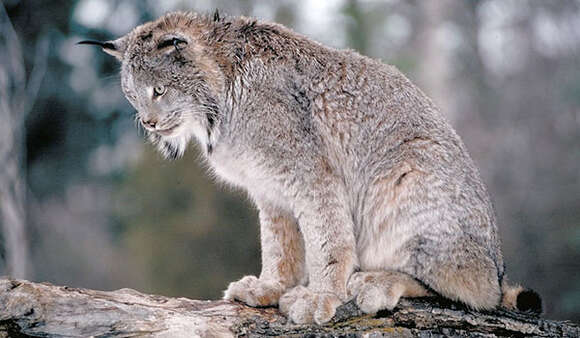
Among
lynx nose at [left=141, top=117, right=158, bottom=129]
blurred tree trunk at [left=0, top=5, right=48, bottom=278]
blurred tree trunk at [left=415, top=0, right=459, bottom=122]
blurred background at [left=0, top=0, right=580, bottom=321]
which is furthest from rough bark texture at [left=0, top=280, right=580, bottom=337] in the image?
blurred tree trunk at [left=415, top=0, right=459, bottom=122]

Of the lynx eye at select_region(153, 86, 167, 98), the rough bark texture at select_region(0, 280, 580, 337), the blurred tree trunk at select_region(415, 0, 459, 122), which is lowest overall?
the rough bark texture at select_region(0, 280, 580, 337)

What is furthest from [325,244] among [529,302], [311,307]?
[529,302]

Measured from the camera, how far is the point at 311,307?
4.25 metres

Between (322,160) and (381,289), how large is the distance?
38.5 inches

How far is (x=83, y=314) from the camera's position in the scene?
376 centimetres

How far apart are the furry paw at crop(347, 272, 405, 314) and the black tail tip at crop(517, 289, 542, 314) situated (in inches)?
34.0

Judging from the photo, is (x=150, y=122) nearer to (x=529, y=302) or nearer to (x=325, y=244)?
(x=325, y=244)

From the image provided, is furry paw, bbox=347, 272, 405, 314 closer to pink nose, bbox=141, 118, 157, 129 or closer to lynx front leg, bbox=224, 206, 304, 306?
lynx front leg, bbox=224, 206, 304, 306

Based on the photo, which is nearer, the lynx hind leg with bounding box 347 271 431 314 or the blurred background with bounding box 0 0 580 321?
the lynx hind leg with bounding box 347 271 431 314

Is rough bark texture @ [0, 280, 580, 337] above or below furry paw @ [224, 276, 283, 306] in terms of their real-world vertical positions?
below

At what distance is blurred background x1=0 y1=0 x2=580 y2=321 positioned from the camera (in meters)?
11.1

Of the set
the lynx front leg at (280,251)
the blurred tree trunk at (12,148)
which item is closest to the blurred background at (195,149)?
the blurred tree trunk at (12,148)

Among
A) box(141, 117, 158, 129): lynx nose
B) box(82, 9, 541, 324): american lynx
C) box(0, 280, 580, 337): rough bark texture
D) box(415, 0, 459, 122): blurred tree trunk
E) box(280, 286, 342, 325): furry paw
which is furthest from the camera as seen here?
box(415, 0, 459, 122): blurred tree trunk

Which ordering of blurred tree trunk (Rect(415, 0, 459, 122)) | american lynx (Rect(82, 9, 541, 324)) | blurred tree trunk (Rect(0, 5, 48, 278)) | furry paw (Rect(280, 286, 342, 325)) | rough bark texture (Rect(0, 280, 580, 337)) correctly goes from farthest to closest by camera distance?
blurred tree trunk (Rect(415, 0, 459, 122)), blurred tree trunk (Rect(0, 5, 48, 278)), american lynx (Rect(82, 9, 541, 324)), furry paw (Rect(280, 286, 342, 325)), rough bark texture (Rect(0, 280, 580, 337))
